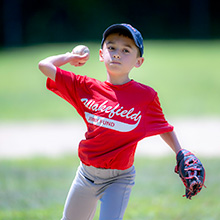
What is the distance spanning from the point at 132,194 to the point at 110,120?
2807 millimetres

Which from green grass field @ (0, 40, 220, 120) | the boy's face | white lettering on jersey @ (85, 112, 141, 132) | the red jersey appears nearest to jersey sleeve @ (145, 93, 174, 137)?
the red jersey

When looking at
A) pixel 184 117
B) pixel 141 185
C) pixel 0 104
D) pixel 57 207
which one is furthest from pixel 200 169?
pixel 0 104

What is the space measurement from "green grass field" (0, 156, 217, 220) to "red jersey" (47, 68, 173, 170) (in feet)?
5.60

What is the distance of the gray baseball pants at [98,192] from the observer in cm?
325

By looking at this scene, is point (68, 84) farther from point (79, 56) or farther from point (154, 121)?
point (154, 121)

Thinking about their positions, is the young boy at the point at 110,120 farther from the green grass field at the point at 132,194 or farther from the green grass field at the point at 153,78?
the green grass field at the point at 153,78

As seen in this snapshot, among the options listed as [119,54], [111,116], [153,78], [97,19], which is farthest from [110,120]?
[97,19]

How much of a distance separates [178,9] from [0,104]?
732 inches

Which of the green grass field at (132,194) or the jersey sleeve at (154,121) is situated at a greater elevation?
the jersey sleeve at (154,121)

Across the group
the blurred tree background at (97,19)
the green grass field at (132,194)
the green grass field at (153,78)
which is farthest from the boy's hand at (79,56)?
the blurred tree background at (97,19)

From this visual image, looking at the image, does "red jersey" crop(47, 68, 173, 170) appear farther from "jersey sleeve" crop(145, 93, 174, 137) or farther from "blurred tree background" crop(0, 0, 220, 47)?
"blurred tree background" crop(0, 0, 220, 47)

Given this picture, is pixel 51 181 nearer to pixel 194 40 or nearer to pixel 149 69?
pixel 149 69

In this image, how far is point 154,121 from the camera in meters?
3.38

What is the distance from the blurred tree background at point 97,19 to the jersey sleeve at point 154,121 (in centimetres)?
2337
